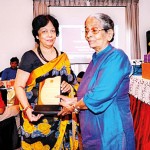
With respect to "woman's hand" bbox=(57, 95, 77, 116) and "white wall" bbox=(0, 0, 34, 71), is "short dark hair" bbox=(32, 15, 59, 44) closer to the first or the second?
"woman's hand" bbox=(57, 95, 77, 116)

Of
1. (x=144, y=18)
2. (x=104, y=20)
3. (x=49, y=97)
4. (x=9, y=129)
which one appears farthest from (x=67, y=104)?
(x=144, y=18)

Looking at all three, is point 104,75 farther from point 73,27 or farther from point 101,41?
point 73,27

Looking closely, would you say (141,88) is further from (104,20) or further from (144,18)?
(144,18)

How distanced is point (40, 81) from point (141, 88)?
2.98 ft

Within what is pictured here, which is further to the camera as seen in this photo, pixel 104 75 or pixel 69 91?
pixel 69 91

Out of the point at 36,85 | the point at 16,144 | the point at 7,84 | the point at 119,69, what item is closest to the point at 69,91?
the point at 36,85

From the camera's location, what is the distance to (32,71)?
196cm

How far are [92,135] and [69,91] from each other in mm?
537

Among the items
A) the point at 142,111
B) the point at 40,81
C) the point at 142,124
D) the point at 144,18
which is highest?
the point at 144,18

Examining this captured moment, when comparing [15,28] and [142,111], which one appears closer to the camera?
[142,111]

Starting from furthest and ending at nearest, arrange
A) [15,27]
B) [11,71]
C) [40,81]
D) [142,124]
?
[15,27] → [11,71] → [142,124] → [40,81]

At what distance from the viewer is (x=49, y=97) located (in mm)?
1843

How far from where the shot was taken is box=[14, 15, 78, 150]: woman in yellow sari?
1949mm

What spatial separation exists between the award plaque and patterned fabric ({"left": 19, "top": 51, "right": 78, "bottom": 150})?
7 centimetres
